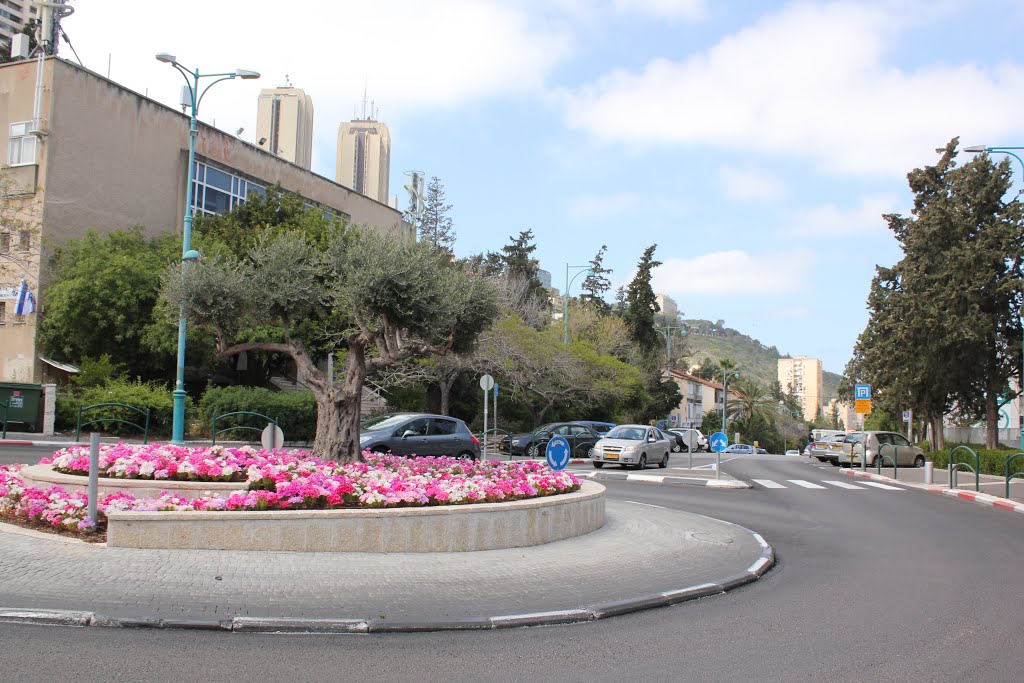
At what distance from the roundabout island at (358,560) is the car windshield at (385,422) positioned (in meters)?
7.78

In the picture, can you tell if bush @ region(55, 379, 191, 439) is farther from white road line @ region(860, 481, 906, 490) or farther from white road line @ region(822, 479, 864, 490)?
white road line @ region(860, 481, 906, 490)

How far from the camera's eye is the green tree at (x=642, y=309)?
2451 inches

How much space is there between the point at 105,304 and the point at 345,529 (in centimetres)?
2314

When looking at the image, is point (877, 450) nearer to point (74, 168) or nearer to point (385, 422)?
point (385, 422)

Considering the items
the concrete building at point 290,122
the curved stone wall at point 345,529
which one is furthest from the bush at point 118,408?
the concrete building at point 290,122

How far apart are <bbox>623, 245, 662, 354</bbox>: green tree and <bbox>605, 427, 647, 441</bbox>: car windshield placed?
112ft

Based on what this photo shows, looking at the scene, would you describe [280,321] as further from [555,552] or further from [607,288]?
[607,288]

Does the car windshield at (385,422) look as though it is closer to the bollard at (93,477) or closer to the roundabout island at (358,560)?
the roundabout island at (358,560)

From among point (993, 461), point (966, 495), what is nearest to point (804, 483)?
point (966, 495)

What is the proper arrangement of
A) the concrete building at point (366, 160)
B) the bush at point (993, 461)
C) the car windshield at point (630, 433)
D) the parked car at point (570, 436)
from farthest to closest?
the concrete building at point (366, 160)
the parked car at point (570, 436)
the car windshield at point (630, 433)
the bush at point (993, 461)

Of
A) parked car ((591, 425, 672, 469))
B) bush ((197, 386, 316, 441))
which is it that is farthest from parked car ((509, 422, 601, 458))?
bush ((197, 386, 316, 441))

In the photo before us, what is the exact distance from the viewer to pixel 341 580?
7223mm

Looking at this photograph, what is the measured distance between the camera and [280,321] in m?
13.3

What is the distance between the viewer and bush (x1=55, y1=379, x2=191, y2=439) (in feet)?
80.7
